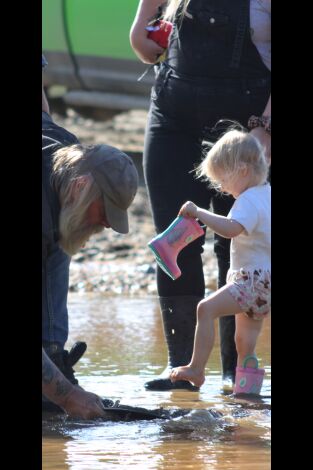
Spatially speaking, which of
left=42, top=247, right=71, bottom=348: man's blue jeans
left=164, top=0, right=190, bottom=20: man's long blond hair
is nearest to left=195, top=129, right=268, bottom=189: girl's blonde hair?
left=164, top=0, right=190, bottom=20: man's long blond hair

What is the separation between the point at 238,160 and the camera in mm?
4723

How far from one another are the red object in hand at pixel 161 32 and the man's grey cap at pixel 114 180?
1082 mm

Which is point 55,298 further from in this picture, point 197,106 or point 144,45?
point 144,45

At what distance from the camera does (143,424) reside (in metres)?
4.19

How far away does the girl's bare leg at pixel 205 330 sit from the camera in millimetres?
4703

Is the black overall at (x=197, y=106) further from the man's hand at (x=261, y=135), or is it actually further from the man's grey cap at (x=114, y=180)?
the man's grey cap at (x=114, y=180)

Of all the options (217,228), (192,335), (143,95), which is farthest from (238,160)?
(143,95)

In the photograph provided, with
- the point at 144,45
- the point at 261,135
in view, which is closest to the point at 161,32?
the point at 144,45

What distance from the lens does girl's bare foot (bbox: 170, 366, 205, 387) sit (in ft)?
15.4

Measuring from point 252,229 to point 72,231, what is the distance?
2.87 feet

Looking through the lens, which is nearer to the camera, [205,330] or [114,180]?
[114,180]

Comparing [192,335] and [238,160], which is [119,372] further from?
[238,160]

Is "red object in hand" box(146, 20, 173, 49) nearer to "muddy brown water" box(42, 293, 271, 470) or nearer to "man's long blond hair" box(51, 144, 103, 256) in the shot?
"man's long blond hair" box(51, 144, 103, 256)
